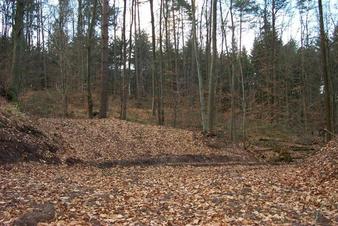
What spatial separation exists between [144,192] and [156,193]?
285mm

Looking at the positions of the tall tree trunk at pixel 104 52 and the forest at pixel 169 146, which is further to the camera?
the tall tree trunk at pixel 104 52

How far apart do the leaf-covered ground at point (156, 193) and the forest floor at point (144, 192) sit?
0.02 metres

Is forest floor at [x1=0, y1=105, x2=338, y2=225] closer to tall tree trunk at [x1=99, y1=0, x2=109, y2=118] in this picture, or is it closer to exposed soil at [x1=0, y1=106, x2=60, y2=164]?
exposed soil at [x1=0, y1=106, x2=60, y2=164]

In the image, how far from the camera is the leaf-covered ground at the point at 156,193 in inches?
281

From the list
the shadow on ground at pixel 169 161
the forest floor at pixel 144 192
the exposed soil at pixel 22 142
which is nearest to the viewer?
the forest floor at pixel 144 192

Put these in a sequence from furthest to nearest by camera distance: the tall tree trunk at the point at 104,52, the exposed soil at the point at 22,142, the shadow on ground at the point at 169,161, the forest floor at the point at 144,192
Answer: the tall tree trunk at the point at 104,52, the shadow on ground at the point at 169,161, the exposed soil at the point at 22,142, the forest floor at the point at 144,192

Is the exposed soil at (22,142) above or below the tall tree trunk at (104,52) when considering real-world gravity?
below

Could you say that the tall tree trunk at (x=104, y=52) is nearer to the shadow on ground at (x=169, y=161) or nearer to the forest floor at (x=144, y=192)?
the forest floor at (x=144, y=192)

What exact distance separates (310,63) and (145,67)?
75.8 feet

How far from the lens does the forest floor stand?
279 inches

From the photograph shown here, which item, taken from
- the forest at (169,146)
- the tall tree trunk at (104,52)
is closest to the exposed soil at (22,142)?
the forest at (169,146)

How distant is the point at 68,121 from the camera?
19.7 metres

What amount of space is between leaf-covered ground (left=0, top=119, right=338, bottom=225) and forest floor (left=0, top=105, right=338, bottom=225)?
0.06ft

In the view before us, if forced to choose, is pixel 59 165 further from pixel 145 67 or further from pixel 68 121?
pixel 145 67
